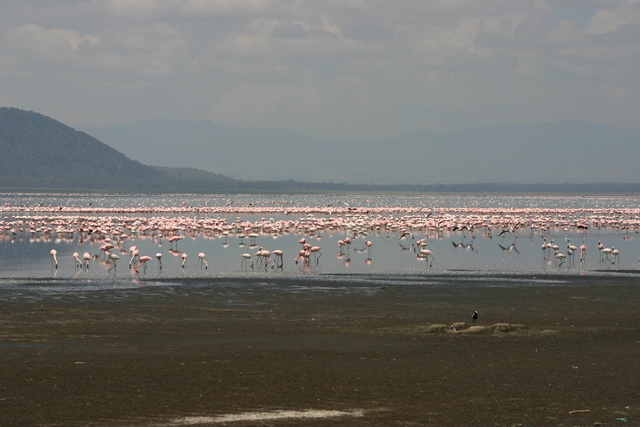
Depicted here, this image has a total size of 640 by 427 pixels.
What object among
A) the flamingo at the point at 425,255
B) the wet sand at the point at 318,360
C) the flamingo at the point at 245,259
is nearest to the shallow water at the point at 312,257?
the flamingo at the point at 245,259

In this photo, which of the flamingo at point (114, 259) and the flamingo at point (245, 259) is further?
the flamingo at point (245, 259)

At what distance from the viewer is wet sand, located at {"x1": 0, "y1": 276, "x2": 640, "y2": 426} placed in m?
11.7

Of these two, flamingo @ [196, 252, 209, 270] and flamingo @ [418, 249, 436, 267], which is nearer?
flamingo @ [196, 252, 209, 270]

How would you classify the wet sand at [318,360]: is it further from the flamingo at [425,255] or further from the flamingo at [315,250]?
the flamingo at [425,255]

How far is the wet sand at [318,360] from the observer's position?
38.2 feet

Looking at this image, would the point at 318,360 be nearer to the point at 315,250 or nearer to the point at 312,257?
the point at 315,250

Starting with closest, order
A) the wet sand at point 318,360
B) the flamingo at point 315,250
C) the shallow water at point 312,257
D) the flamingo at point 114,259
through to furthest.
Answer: the wet sand at point 318,360
the shallow water at point 312,257
the flamingo at point 114,259
the flamingo at point 315,250

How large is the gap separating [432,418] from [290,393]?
206 centimetres

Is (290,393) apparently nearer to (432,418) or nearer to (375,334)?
(432,418)

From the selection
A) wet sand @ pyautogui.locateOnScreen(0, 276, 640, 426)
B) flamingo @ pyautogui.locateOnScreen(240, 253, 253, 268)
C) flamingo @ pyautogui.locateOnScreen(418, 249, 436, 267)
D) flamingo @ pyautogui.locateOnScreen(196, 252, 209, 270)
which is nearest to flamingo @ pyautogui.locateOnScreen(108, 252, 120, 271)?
flamingo @ pyautogui.locateOnScreen(196, 252, 209, 270)

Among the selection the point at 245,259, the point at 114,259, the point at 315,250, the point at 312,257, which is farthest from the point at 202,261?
the point at 312,257

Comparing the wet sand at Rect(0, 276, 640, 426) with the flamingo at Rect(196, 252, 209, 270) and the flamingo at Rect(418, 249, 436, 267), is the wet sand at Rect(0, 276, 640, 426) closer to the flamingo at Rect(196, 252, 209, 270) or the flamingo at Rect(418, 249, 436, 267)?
the flamingo at Rect(196, 252, 209, 270)

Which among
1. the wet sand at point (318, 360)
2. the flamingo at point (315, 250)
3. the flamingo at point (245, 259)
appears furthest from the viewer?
the flamingo at point (315, 250)

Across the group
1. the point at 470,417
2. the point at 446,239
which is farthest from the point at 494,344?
the point at 446,239
